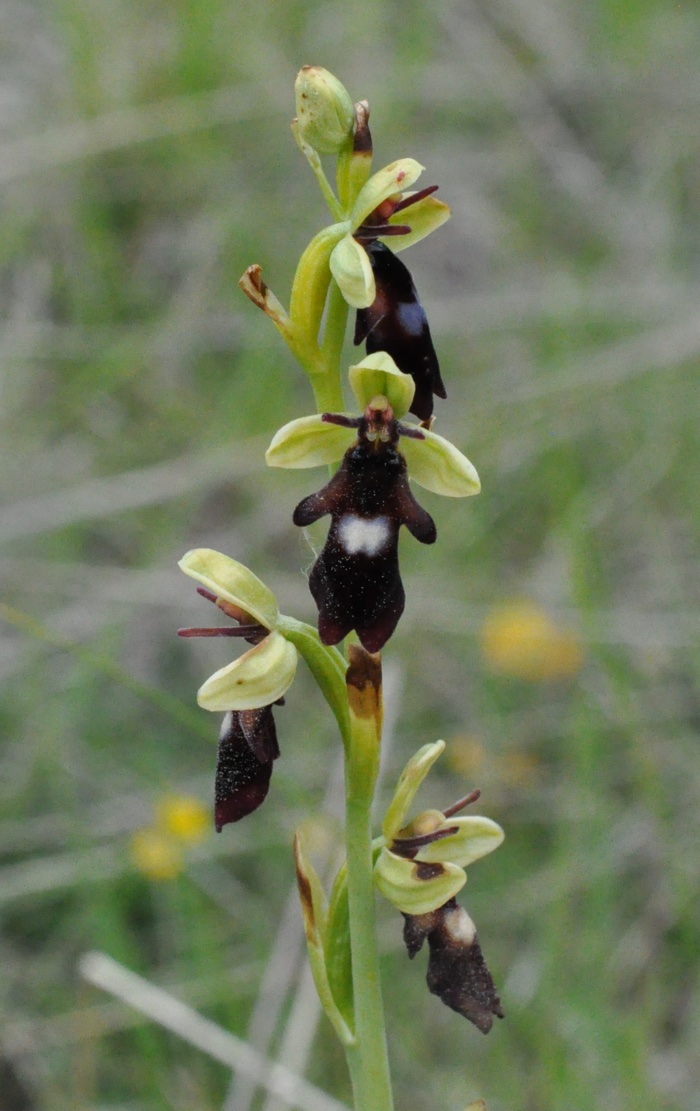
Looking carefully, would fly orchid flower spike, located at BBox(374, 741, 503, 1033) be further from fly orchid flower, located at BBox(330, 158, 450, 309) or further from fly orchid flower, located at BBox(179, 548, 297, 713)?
fly orchid flower, located at BBox(330, 158, 450, 309)

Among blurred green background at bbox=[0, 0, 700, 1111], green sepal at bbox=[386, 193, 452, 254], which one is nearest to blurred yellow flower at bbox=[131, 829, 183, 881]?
blurred green background at bbox=[0, 0, 700, 1111]

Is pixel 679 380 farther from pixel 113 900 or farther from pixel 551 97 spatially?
pixel 113 900

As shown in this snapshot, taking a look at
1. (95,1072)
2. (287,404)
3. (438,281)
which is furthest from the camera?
(438,281)

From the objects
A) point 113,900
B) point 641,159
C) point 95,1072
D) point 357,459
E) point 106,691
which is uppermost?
point 641,159

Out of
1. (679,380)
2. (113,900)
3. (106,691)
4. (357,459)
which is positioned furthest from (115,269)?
(357,459)

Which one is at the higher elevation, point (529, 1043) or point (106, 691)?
point (106, 691)

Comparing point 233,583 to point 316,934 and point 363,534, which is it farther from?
point 316,934

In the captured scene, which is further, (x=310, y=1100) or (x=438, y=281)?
(x=438, y=281)

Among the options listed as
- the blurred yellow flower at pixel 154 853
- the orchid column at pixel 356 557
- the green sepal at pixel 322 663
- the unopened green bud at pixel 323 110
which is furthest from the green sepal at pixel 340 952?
the blurred yellow flower at pixel 154 853
